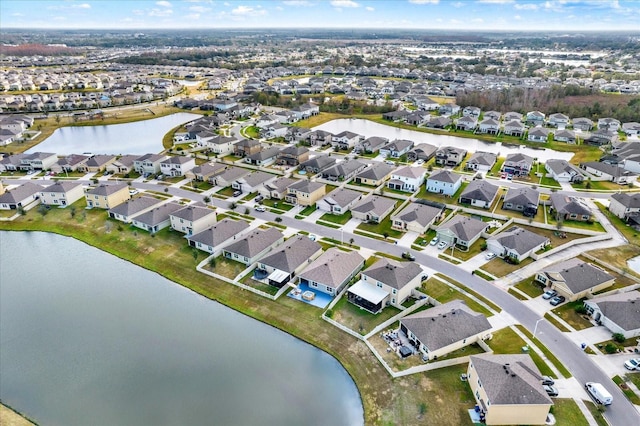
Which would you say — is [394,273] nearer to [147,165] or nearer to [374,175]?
[374,175]

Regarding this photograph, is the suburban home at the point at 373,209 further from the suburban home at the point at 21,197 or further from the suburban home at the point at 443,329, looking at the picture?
the suburban home at the point at 21,197

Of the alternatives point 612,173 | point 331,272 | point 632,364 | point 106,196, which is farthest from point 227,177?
point 612,173

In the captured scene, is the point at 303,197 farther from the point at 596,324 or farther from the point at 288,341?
the point at 596,324

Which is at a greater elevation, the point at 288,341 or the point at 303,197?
the point at 303,197

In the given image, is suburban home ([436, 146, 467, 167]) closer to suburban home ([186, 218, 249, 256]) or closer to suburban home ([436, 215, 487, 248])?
suburban home ([436, 215, 487, 248])

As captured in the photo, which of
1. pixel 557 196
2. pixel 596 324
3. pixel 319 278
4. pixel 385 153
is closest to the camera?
pixel 596 324

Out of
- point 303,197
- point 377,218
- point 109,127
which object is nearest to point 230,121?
point 109,127

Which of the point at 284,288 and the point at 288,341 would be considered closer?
the point at 288,341
